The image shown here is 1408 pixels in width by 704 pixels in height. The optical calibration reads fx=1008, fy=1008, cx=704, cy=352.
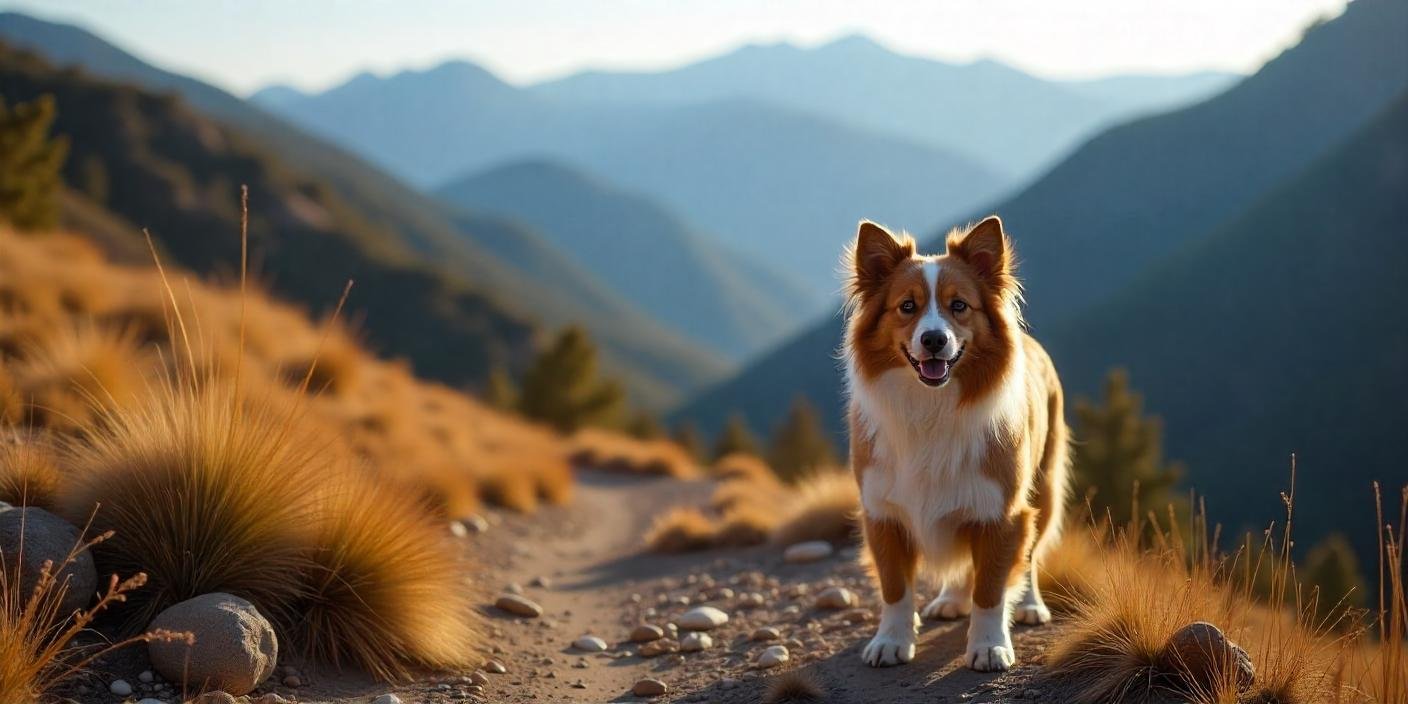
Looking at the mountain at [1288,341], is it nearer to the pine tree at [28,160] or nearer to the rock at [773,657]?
the pine tree at [28,160]

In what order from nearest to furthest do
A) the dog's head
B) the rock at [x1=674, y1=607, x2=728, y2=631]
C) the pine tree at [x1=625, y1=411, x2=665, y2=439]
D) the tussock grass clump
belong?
the dog's head, the tussock grass clump, the rock at [x1=674, y1=607, x2=728, y2=631], the pine tree at [x1=625, y1=411, x2=665, y2=439]

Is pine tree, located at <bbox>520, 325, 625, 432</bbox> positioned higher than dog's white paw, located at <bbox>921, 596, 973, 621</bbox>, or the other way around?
dog's white paw, located at <bbox>921, 596, 973, 621</bbox>

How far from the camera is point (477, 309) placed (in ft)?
368

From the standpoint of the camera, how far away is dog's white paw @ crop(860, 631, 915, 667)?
19.3ft

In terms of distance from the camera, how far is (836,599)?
7.88 m

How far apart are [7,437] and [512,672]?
3884 mm

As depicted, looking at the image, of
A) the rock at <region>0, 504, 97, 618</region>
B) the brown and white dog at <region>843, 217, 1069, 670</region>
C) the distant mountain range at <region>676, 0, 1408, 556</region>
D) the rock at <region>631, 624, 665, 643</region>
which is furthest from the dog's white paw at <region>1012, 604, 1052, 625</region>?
the distant mountain range at <region>676, 0, 1408, 556</region>

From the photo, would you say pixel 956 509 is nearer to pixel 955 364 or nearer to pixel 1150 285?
pixel 955 364

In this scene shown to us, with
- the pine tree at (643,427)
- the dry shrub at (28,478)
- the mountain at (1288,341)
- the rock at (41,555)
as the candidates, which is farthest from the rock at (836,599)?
the mountain at (1288,341)

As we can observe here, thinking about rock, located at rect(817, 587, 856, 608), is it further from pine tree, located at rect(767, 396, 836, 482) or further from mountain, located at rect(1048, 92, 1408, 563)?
mountain, located at rect(1048, 92, 1408, 563)

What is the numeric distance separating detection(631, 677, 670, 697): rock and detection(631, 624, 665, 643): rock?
1.35m

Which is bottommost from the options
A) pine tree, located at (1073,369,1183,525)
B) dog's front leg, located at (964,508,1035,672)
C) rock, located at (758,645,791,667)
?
pine tree, located at (1073,369,1183,525)

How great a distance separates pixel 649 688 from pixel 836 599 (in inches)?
89.2

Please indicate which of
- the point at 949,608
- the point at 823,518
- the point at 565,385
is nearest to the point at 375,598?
the point at 949,608
